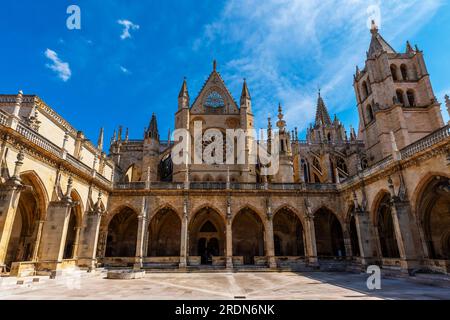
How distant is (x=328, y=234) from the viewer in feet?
88.6

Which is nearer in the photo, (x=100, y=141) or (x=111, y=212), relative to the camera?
(x=111, y=212)

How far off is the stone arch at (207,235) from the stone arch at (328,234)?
1002cm

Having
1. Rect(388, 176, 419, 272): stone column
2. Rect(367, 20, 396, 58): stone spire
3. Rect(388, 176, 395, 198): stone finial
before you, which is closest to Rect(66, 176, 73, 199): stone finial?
Rect(388, 176, 419, 272): stone column

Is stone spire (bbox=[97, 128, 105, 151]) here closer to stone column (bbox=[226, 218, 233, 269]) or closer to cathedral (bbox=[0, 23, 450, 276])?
cathedral (bbox=[0, 23, 450, 276])

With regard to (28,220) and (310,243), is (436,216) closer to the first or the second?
(310,243)

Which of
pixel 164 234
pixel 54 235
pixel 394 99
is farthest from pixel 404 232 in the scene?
pixel 54 235

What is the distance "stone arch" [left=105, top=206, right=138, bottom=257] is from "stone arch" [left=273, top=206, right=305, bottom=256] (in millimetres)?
14721

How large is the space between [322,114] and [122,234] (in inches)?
1786

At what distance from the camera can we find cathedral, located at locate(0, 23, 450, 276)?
1549 cm

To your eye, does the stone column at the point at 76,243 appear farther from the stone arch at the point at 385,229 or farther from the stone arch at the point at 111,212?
the stone arch at the point at 385,229

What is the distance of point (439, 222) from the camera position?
1722 cm
